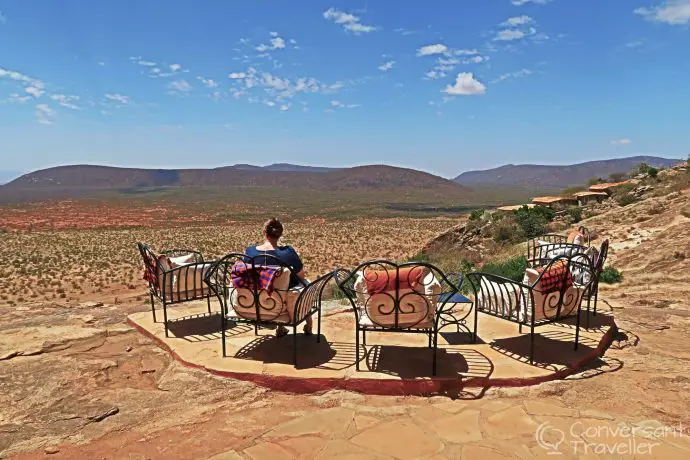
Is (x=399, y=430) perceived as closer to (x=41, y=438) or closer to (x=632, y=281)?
(x=41, y=438)

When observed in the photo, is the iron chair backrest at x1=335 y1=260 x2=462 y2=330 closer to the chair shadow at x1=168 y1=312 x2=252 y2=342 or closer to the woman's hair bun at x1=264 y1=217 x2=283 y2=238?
the woman's hair bun at x1=264 y1=217 x2=283 y2=238

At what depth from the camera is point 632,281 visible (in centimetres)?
833

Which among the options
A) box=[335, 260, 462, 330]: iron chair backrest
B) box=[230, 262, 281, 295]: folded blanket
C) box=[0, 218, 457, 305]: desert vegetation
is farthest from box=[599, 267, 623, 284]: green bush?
box=[0, 218, 457, 305]: desert vegetation

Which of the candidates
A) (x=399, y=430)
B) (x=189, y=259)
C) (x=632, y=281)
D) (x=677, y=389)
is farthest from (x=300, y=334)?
(x=632, y=281)

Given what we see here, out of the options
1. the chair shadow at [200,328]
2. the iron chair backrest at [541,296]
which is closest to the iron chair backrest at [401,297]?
the iron chair backrest at [541,296]

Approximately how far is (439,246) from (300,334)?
53.8ft

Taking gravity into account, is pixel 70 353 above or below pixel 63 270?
→ above

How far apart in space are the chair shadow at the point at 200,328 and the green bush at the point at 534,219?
45.9ft

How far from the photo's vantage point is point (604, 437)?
9.70 feet

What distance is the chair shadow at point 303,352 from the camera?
4180 millimetres

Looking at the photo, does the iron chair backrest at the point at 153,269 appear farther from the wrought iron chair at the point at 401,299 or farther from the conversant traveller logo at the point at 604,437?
the conversant traveller logo at the point at 604,437

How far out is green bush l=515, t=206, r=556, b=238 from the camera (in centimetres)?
1771

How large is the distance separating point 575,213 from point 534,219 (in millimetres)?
2036

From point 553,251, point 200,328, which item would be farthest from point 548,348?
point 200,328
